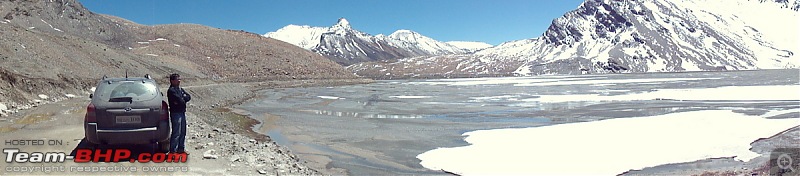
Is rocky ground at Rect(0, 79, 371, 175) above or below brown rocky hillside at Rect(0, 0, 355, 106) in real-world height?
below

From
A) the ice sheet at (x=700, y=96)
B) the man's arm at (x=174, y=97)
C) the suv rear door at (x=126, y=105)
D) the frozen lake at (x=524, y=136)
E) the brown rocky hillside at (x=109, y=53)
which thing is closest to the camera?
the suv rear door at (x=126, y=105)

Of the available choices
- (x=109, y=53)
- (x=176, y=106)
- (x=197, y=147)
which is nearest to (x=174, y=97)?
(x=176, y=106)

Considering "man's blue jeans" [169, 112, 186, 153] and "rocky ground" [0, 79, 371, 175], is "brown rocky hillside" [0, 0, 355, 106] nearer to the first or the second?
"rocky ground" [0, 79, 371, 175]

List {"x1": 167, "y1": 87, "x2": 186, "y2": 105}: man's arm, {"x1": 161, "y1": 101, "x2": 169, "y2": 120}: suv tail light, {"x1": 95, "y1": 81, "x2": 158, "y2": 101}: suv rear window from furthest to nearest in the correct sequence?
{"x1": 167, "y1": 87, "x2": 186, "y2": 105}: man's arm → {"x1": 161, "y1": 101, "x2": 169, "y2": 120}: suv tail light → {"x1": 95, "y1": 81, "x2": 158, "y2": 101}: suv rear window

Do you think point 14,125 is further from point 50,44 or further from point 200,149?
point 50,44

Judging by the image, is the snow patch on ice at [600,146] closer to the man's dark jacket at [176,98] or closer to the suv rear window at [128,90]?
the man's dark jacket at [176,98]

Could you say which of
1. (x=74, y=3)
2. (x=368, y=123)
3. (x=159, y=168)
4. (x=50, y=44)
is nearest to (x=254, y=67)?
(x=74, y=3)

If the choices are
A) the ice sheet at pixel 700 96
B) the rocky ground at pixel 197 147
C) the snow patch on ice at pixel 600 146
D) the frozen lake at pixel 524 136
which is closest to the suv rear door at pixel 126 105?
the rocky ground at pixel 197 147

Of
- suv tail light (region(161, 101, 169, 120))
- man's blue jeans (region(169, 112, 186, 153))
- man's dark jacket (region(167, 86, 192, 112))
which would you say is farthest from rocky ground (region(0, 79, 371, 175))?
man's dark jacket (region(167, 86, 192, 112))
